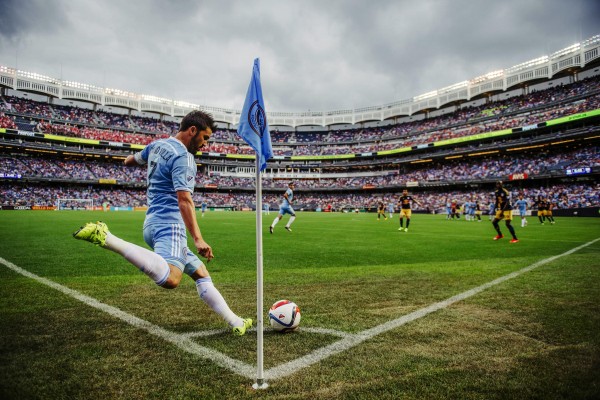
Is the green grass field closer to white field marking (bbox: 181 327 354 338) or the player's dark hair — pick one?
white field marking (bbox: 181 327 354 338)

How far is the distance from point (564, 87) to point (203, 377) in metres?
66.1

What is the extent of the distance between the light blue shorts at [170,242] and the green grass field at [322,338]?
2.63 feet

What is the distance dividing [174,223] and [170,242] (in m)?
0.21

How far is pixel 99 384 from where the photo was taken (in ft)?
8.27

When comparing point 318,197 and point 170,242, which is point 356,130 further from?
point 170,242

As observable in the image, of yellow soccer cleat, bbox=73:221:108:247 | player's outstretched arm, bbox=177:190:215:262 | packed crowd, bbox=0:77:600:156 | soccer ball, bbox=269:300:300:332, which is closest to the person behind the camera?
yellow soccer cleat, bbox=73:221:108:247

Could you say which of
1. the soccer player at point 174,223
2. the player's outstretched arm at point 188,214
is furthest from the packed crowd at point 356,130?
the player's outstretched arm at point 188,214

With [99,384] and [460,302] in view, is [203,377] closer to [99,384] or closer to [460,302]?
[99,384]

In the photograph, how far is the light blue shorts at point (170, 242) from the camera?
11.1 feet

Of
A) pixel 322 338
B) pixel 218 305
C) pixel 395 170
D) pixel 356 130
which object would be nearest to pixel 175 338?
pixel 218 305

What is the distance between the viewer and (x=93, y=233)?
299cm

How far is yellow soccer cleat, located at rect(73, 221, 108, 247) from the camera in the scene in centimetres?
293

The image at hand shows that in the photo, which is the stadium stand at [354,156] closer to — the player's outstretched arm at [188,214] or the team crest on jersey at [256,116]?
the team crest on jersey at [256,116]

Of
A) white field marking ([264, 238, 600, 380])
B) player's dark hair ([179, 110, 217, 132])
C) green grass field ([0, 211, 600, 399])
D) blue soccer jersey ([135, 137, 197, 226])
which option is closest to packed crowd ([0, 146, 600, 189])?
green grass field ([0, 211, 600, 399])
